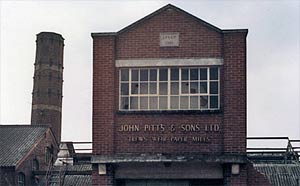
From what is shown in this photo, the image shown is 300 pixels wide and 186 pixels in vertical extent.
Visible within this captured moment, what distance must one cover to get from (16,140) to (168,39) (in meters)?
20.9

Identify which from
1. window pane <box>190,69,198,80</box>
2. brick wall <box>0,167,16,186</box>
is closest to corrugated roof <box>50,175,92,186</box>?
brick wall <box>0,167,16,186</box>

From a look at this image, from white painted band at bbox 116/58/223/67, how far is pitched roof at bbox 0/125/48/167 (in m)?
17.4

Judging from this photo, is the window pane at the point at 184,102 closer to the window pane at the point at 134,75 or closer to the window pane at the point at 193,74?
the window pane at the point at 193,74

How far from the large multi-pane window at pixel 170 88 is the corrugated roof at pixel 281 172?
1135 centimetres

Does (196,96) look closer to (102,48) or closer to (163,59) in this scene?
(163,59)

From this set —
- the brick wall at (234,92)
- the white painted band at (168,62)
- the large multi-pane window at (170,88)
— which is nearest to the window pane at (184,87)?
the large multi-pane window at (170,88)

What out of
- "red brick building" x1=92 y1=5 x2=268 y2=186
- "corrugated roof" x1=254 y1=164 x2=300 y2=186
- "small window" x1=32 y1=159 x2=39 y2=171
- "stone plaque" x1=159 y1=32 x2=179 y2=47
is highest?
"stone plaque" x1=159 y1=32 x2=179 y2=47

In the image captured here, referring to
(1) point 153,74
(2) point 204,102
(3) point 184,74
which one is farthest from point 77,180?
(2) point 204,102

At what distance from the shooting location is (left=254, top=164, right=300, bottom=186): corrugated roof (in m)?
30.7

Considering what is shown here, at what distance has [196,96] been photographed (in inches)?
819

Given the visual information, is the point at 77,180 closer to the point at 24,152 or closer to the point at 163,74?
the point at 24,152

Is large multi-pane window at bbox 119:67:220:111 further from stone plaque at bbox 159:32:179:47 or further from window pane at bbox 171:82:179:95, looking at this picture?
stone plaque at bbox 159:32:179:47

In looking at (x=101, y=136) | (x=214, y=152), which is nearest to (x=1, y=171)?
(x=101, y=136)

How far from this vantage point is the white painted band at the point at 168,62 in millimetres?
20750
